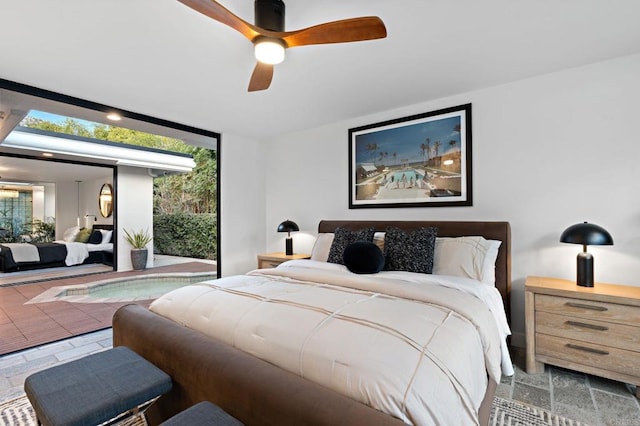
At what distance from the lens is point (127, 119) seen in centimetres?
375

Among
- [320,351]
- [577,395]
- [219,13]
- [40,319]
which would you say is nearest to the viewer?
[320,351]

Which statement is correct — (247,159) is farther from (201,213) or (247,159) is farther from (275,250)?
(201,213)

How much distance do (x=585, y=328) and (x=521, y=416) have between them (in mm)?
855

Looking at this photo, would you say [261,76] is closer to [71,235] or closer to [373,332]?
[373,332]

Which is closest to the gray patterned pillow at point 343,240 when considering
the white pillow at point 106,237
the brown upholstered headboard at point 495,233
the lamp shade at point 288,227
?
the brown upholstered headboard at point 495,233

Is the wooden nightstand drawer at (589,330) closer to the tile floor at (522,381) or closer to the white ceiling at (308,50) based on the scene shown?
the tile floor at (522,381)

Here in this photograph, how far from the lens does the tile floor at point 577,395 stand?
1.91m

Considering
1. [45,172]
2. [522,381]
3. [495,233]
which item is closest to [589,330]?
[522,381]

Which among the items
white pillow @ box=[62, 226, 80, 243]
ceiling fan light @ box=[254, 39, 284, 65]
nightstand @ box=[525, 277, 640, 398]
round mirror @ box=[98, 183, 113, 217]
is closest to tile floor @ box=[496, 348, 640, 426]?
nightstand @ box=[525, 277, 640, 398]

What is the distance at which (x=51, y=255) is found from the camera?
277 inches

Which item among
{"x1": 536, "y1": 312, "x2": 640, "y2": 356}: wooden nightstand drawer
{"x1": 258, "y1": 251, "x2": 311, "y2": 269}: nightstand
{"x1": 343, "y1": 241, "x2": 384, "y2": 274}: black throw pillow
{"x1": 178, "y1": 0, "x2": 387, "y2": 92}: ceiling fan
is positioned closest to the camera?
{"x1": 178, "y1": 0, "x2": 387, "y2": 92}: ceiling fan

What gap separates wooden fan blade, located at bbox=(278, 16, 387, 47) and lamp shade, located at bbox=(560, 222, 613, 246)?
6.71ft

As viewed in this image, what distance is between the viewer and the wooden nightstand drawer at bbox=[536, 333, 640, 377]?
6.86 feet

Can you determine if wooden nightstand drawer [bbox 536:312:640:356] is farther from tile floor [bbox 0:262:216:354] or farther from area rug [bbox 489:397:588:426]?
tile floor [bbox 0:262:216:354]
